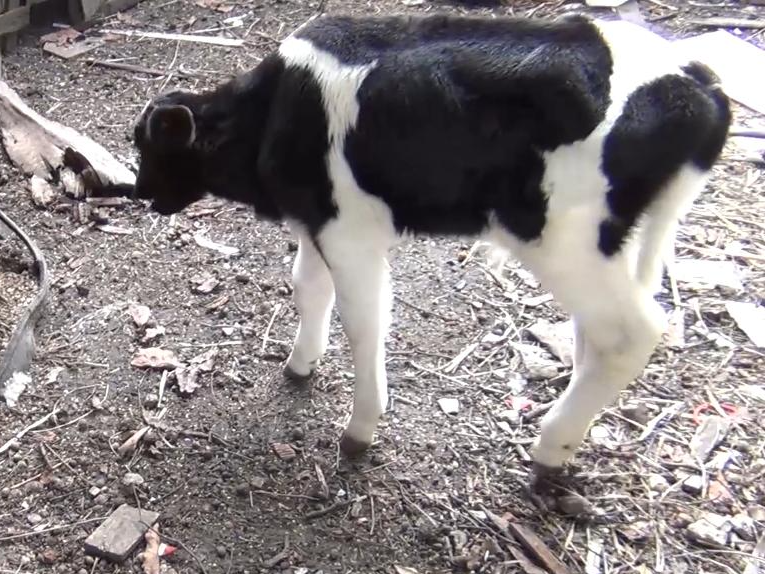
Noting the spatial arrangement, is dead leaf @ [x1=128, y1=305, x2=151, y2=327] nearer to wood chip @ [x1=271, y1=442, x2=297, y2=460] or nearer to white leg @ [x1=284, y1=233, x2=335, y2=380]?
white leg @ [x1=284, y1=233, x2=335, y2=380]

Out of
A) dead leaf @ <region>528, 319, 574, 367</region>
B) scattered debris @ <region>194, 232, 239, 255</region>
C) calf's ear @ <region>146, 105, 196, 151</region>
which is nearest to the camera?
calf's ear @ <region>146, 105, 196, 151</region>

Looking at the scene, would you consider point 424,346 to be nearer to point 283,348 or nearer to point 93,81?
point 283,348

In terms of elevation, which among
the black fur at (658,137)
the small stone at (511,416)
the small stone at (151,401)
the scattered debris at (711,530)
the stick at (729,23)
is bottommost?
the small stone at (151,401)

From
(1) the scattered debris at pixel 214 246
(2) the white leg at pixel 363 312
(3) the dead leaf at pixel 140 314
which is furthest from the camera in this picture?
(1) the scattered debris at pixel 214 246

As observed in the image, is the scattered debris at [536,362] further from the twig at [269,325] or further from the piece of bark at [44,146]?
the piece of bark at [44,146]

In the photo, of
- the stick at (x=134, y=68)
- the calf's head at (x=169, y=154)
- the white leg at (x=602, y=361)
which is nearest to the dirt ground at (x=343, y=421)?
the white leg at (x=602, y=361)

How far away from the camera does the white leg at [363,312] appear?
9.40 feet

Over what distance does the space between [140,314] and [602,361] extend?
207cm

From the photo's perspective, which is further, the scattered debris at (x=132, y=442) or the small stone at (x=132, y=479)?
the scattered debris at (x=132, y=442)

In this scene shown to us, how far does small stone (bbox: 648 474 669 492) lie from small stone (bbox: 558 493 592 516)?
265 mm

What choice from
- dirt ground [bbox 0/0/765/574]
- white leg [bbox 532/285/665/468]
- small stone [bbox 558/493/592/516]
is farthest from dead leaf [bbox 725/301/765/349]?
small stone [bbox 558/493/592/516]

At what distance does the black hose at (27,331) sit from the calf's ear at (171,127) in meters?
1.13

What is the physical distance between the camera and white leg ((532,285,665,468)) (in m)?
2.75

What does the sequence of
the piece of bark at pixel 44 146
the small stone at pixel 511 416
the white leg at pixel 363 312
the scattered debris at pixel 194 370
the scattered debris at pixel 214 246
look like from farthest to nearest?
the piece of bark at pixel 44 146
the scattered debris at pixel 214 246
the scattered debris at pixel 194 370
the small stone at pixel 511 416
the white leg at pixel 363 312
